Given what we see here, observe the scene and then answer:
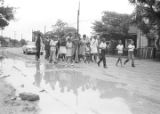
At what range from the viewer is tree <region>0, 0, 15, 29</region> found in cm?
4336

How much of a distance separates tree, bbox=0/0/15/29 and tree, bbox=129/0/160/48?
2139 centimetres

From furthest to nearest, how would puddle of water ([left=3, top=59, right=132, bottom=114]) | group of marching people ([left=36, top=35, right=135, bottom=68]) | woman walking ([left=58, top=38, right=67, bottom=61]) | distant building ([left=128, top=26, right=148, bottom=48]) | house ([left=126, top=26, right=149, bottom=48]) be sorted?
distant building ([left=128, top=26, right=148, bottom=48]) → house ([left=126, top=26, right=149, bottom=48]) → woman walking ([left=58, top=38, right=67, bottom=61]) → group of marching people ([left=36, top=35, right=135, bottom=68]) → puddle of water ([left=3, top=59, right=132, bottom=114])

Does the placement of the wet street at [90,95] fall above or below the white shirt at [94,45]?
below

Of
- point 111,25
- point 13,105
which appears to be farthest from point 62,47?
point 111,25

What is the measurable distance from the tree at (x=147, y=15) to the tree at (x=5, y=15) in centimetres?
2139

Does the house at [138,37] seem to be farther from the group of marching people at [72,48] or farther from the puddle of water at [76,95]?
the puddle of water at [76,95]

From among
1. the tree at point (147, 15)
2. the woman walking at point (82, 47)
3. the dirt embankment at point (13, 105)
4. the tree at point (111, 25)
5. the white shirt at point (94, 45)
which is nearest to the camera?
the dirt embankment at point (13, 105)

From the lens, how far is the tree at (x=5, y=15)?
43362mm

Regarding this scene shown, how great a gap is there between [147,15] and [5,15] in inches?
951

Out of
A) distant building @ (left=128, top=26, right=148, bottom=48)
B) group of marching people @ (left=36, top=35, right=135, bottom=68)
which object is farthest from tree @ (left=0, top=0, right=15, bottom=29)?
group of marching people @ (left=36, top=35, right=135, bottom=68)

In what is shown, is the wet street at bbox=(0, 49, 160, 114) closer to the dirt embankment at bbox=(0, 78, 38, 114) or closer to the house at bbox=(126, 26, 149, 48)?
the dirt embankment at bbox=(0, 78, 38, 114)

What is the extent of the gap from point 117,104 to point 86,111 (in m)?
1.03

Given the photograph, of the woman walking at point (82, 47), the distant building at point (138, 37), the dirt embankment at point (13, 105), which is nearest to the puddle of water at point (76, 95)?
the dirt embankment at point (13, 105)

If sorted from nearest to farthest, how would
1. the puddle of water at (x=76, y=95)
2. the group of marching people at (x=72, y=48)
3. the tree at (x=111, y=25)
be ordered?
the puddle of water at (x=76, y=95) < the group of marching people at (x=72, y=48) < the tree at (x=111, y=25)
